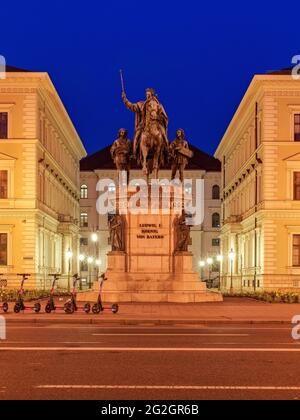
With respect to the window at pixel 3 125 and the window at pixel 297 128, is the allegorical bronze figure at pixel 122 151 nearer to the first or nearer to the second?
the window at pixel 3 125

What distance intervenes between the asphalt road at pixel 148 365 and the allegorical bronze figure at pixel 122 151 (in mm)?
15859

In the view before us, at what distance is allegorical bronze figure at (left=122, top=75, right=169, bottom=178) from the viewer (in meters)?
36.2

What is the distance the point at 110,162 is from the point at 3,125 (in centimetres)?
6020

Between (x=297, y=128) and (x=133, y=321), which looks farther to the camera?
(x=297, y=128)

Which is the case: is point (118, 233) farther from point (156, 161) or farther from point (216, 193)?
point (216, 193)

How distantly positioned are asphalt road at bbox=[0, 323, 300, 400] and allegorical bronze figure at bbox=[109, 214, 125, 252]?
1426 cm

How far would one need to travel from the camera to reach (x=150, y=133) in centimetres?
3619

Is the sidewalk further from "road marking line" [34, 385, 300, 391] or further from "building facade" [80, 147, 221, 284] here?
"building facade" [80, 147, 221, 284]

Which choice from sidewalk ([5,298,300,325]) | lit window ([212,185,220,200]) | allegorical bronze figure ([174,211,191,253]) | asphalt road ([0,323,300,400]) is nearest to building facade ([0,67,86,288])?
allegorical bronze figure ([174,211,191,253])

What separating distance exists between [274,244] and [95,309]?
124 feet

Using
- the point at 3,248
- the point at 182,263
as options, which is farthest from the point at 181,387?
the point at 3,248

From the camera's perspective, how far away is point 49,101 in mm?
73312

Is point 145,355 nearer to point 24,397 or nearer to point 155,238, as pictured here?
point 24,397

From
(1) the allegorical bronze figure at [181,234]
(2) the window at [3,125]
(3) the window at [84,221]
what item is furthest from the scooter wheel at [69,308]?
(3) the window at [84,221]
